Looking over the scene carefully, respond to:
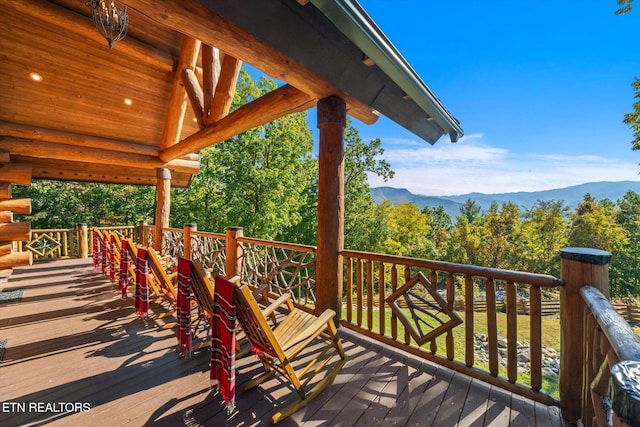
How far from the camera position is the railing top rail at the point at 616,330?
2.49 feet

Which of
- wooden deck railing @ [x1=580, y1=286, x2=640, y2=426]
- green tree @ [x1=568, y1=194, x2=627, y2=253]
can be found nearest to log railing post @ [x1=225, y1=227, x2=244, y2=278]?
wooden deck railing @ [x1=580, y1=286, x2=640, y2=426]

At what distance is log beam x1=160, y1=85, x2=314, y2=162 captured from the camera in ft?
10.2

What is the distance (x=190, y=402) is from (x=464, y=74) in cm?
2388

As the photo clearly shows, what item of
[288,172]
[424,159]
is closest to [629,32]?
[288,172]

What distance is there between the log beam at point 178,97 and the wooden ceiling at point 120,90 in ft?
0.07

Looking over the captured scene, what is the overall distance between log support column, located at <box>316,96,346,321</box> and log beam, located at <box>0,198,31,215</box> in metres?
4.51

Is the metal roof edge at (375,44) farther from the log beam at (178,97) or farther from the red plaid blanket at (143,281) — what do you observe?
the log beam at (178,97)

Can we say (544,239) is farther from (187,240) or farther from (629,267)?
(187,240)

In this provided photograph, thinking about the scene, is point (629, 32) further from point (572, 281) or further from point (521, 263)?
point (572, 281)

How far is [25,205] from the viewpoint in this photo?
3934mm

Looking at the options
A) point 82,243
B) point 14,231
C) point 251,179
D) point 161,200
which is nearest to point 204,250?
point 161,200

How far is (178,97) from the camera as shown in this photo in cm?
568

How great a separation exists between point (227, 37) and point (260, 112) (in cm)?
130

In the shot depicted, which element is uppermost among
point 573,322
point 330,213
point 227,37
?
point 227,37
